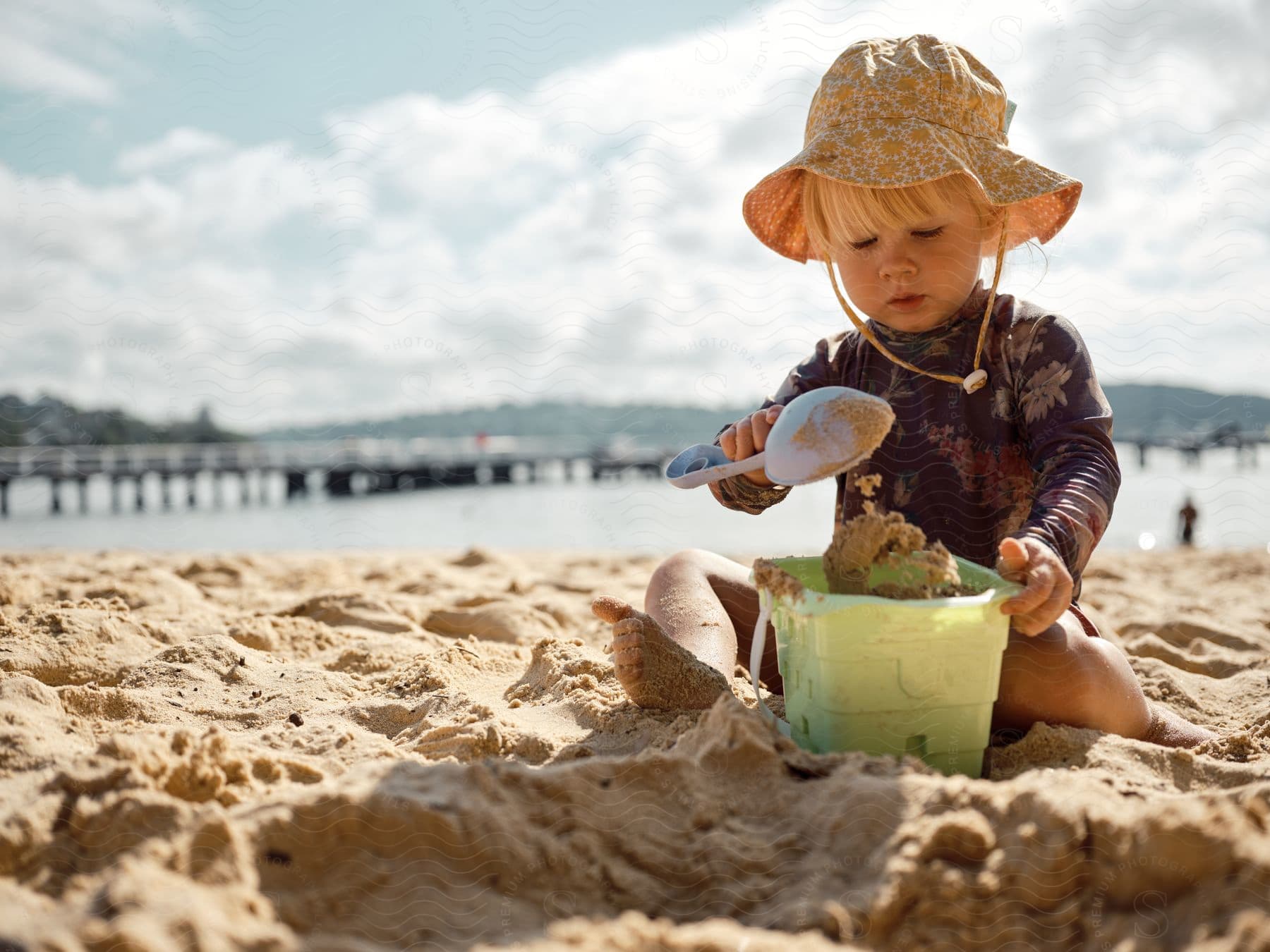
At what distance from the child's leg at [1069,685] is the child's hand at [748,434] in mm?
480

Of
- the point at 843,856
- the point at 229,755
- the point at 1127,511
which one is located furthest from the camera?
the point at 1127,511

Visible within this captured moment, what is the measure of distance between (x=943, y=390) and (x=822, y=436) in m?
0.53

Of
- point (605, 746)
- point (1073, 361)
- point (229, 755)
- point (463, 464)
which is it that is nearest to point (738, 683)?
point (605, 746)

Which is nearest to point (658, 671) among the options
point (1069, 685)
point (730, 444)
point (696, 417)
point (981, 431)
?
point (730, 444)

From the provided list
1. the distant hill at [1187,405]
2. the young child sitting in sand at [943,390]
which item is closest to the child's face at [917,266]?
the young child sitting in sand at [943,390]

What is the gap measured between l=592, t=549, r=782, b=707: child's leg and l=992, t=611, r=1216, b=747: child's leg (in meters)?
0.44

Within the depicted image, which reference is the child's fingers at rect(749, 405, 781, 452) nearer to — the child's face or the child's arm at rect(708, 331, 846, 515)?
the child's arm at rect(708, 331, 846, 515)

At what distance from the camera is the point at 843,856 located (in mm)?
872

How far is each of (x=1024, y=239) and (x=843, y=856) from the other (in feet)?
4.37

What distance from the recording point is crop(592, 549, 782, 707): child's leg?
55.5 inches

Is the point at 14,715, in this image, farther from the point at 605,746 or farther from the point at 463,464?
the point at 463,464

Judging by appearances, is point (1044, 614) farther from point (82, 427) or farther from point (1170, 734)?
point (82, 427)

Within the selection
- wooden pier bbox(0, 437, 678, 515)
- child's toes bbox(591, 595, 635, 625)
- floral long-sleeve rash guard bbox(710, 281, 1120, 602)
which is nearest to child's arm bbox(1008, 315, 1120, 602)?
floral long-sleeve rash guard bbox(710, 281, 1120, 602)

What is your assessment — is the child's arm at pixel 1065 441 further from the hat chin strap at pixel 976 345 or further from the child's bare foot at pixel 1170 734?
the child's bare foot at pixel 1170 734
